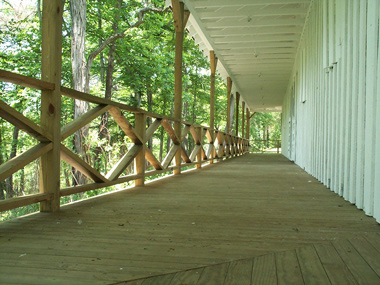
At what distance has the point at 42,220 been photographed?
2.38 m

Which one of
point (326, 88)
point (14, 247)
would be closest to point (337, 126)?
point (326, 88)

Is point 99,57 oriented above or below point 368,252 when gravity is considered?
above

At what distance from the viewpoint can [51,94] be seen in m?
2.60

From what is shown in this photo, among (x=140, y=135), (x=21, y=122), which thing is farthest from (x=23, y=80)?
(x=140, y=135)

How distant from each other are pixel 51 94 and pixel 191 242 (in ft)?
5.19

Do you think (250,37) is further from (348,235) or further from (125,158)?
(348,235)

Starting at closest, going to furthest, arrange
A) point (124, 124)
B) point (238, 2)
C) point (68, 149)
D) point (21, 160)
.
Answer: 1. point (21, 160)
2. point (68, 149)
3. point (124, 124)
4. point (238, 2)

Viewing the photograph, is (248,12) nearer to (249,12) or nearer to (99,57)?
(249,12)

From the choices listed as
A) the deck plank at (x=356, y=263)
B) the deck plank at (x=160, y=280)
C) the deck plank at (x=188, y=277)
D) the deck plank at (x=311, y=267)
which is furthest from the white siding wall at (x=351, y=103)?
the deck plank at (x=160, y=280)

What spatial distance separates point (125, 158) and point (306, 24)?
18.3 feet

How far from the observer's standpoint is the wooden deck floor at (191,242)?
146 centimetres

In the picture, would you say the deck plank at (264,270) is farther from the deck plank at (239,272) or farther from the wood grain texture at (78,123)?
the wood grain texture at (78,123)

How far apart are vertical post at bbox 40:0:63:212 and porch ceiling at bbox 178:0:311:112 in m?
4.13

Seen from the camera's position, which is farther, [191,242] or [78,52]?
[78,52]
